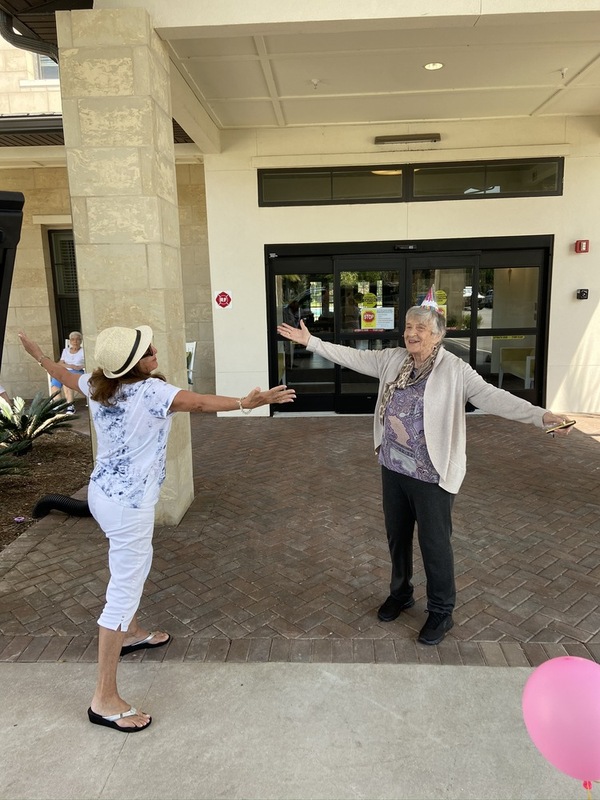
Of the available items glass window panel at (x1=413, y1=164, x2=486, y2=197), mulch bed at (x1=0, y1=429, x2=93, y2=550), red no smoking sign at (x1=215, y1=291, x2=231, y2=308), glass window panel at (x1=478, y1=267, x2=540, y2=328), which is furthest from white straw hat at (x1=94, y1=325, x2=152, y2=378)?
glass window panel at (x1=478, y1=267, x2=540, y2=328)

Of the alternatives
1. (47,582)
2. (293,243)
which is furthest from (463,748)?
(293,243)

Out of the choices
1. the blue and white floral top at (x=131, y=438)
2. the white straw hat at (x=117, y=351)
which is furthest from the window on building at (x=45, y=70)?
the blue and white floral top at (x=131, y=438)

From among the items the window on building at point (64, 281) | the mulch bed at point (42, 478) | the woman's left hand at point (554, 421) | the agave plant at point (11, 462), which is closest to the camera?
the woman's left hand at point (554, 421)

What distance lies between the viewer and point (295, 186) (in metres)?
9.18

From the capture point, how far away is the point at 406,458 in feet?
10.3

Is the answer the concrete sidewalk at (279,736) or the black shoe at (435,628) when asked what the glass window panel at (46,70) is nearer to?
the concrete sidewalk at (279,736)

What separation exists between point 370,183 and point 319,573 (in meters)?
6.89

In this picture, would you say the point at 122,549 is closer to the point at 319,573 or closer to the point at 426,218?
the point at 319,573

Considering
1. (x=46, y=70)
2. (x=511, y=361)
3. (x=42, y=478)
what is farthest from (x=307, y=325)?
(x=46, y=70)

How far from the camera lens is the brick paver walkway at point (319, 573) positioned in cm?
329

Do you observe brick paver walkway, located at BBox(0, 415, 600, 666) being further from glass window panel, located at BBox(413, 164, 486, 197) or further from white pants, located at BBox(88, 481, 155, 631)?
glass window panel, located at BBox(413, 164, 486, 197)

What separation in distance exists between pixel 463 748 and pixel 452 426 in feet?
4.89

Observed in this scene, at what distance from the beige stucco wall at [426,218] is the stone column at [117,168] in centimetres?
423

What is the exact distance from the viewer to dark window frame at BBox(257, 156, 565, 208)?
888 cm
